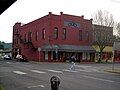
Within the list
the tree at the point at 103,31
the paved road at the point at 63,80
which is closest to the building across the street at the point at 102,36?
the tree at the point at 103,31

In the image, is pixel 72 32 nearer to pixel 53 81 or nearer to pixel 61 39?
pixel 61 39

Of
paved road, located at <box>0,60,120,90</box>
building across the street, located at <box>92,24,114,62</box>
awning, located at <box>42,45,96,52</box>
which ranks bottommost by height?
paved road, located at <box>0,60,120,90</box>

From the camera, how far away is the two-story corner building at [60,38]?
2208 inches

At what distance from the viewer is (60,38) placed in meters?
57.0

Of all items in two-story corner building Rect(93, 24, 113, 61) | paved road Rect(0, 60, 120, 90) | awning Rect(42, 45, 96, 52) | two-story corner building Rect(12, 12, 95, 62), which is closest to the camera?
paved road Rect(0, 60, 120, 90)

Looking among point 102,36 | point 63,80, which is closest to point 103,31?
point 102,36

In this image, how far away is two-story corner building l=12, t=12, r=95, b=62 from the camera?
56.1 meters

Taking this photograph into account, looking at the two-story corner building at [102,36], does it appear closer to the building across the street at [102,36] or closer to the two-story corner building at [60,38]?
the building across the street at [102,36]

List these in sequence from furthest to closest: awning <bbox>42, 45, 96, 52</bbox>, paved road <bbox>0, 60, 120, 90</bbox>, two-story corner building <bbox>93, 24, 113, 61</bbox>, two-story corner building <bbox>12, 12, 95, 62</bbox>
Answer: two-story corner building <bbox>93, 24, 113, 61</bbox>
two-story corner building <bbox>12, 12, 95, 62</bbox>
awning <bbox>42, 45, 96, 52</bbox>
paved road <bbox>0, 60, 120, 90</bbox>

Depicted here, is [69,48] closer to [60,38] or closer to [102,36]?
[60,38]

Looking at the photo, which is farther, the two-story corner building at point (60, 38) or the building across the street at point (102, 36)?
the building across the street at point (102, 36)

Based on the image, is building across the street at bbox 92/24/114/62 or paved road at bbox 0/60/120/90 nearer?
paved road at bbox 0/60/120/90

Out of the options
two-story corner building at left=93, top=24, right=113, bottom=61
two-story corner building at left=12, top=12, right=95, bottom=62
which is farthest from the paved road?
two-story corner building at left=93, top=24, right=113, bottom=61

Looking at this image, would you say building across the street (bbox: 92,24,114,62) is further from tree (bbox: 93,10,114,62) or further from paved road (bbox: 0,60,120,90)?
paved road (bbox: 0,60,120,90)
